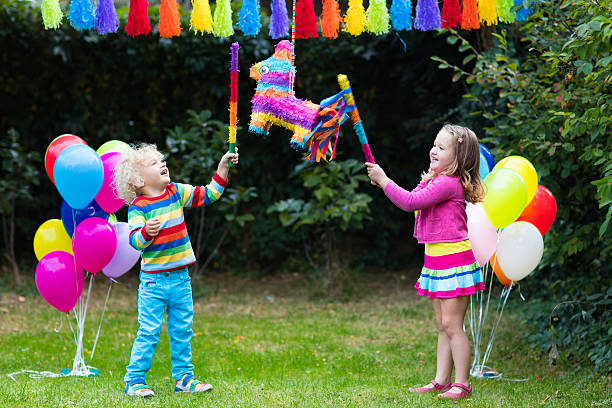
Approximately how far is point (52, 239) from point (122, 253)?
15.1 inches

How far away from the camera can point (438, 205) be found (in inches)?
125

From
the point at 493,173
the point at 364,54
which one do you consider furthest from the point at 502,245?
the point at 364,54

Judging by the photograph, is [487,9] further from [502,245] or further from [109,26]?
[109,26]

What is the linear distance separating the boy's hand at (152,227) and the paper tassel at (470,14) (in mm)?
2044

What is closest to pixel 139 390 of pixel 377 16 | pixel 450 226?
pixel 450 226

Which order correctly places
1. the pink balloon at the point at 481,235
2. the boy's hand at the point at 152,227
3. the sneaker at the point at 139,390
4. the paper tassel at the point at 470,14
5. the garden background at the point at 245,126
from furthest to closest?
the garden background at the point at 245,126, the paper tassel at the point at 470,14, the pink balloon at the point at 481,235, the sneaker at the point at 139,390, the boy's hand at the point at 152,227

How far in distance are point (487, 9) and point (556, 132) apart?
2.62 feet

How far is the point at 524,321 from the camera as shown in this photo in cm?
461

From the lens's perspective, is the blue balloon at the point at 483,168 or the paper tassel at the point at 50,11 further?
the blue balloon at the point at 483,168

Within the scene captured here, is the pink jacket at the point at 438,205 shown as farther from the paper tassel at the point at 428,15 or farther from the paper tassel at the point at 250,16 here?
the paper tassel at the point at 250,16

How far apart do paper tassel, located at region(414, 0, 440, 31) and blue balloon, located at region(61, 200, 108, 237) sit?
6.63ft

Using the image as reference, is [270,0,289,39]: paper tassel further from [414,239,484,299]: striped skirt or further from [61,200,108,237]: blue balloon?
[414,239,484,299]: striped skirt

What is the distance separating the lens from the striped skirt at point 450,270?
3.10 m

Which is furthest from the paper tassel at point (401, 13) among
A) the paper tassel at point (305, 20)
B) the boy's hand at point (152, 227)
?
the boy's hand at point (152, 227)
